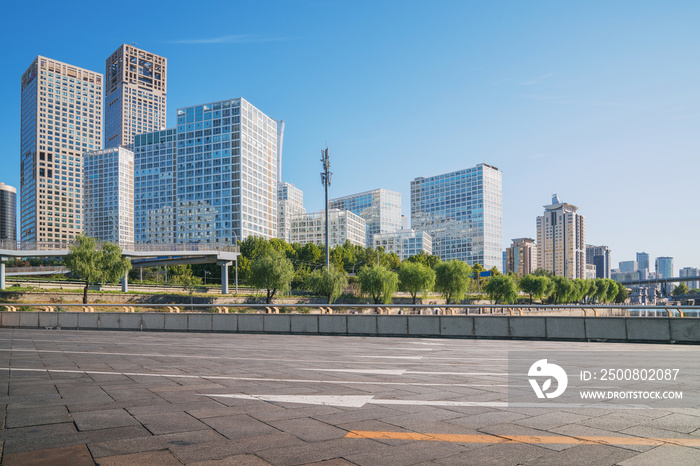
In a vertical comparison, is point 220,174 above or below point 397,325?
above

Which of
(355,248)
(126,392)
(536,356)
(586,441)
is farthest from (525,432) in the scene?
(355,248)

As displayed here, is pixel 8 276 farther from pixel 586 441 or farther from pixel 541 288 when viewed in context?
pixel 541 288

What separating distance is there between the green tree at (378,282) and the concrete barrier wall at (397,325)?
39195 millimetres

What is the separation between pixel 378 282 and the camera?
61.4 m

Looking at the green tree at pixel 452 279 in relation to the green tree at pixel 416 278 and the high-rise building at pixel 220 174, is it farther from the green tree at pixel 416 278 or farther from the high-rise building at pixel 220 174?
the high-rise building at pixel 220 174

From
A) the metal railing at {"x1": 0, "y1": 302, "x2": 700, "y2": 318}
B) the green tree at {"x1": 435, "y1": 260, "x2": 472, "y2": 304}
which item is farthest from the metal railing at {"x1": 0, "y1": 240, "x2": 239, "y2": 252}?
the green tree at {"x1": 435, "y1": 260, "x2": 472, "y2": 304}

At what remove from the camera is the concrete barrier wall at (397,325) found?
1680cm

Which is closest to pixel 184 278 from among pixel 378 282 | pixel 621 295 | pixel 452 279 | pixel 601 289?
pixel 378 282

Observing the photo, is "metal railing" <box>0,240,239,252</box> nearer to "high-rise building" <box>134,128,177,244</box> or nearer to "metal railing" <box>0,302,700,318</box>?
"metal railing" <box>0,302,700,318</box>

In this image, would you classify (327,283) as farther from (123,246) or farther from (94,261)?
(123,246)

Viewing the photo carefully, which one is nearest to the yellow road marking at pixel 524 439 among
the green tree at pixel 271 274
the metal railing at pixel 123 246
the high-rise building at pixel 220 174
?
the green tree at pixel 271 274

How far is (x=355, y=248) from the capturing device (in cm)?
14400

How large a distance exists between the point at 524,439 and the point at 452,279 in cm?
6926

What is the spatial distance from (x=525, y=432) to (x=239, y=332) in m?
19.5
